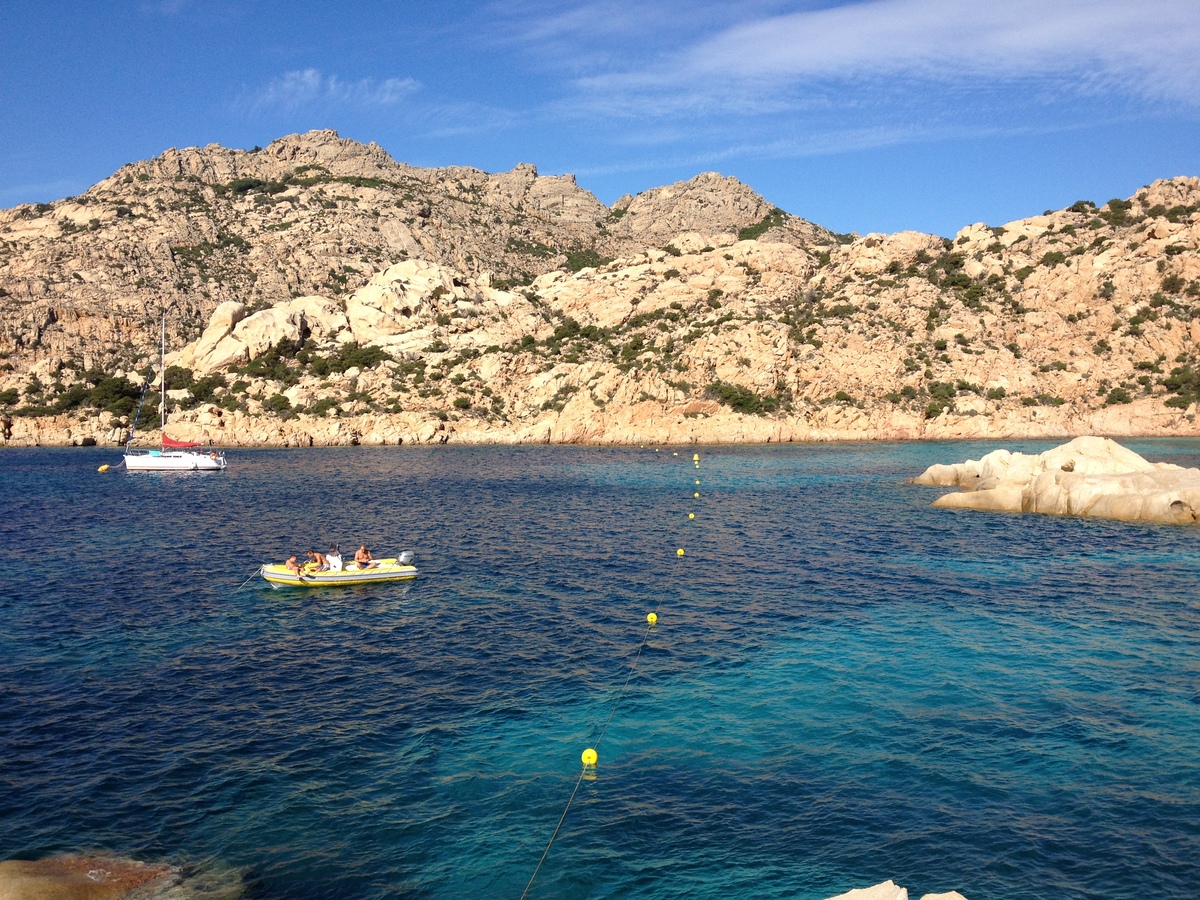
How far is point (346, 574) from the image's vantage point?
31844mm

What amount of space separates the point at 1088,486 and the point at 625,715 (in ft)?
125

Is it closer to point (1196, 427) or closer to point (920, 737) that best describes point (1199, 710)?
point (920, 737)

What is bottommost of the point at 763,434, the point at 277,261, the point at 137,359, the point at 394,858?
the point at 394,858

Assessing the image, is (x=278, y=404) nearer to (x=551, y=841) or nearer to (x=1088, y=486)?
→ (x=1088, y=486)

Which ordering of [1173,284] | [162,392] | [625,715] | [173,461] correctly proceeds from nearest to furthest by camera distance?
[625,715], [173,461], [162,392], [1173,284]

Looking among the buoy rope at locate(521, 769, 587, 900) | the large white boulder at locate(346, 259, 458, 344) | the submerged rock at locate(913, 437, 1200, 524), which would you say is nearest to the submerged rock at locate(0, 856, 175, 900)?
the buoy rope at locate(521, 769, 587, 900)

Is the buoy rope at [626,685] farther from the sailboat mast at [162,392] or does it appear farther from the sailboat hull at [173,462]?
the sailboat mast at [162,392]

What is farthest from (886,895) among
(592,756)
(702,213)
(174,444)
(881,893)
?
(702,213)

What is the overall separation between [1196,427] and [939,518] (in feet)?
211

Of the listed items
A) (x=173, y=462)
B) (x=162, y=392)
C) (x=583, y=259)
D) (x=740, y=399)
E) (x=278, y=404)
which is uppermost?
(x=583, y=259)

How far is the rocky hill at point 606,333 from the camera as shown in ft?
323

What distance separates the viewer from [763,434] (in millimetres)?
97312

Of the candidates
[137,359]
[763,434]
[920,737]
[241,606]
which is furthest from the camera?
[137,359]

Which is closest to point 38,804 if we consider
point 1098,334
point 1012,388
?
point 1012,388
